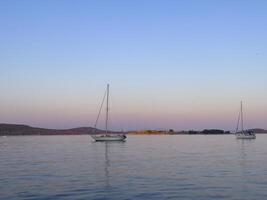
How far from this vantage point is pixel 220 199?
25922 millimetres

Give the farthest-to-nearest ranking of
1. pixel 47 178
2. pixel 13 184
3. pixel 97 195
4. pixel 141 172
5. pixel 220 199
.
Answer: pixel 141 172 → pixel 47 178 → pixel 13 184 → pixel 97 195 → pixel 220 199

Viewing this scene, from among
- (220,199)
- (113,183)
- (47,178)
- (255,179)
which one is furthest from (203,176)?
(47,178)

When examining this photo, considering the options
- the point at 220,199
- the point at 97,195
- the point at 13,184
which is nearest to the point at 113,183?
the point at 97,195

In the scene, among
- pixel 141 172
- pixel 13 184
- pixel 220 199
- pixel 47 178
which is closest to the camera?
pixel 220 199

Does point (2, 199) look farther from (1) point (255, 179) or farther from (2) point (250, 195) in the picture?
(1) point (255, 179)

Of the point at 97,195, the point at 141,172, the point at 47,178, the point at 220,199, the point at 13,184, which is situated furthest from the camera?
the point at 141,172

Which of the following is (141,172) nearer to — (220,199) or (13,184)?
(13,184)

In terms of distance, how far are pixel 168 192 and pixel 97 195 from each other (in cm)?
474

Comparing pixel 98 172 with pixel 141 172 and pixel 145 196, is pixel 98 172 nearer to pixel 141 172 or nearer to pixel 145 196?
pixel 141 172

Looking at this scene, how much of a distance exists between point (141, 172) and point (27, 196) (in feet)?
49.7

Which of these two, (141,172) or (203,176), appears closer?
(203,176)

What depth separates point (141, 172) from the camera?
40.5m

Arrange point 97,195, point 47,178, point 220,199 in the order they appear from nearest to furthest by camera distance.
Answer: point 220,199 < point 97,195 < point 47,178

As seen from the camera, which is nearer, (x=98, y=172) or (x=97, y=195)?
(x=97, y=195)
